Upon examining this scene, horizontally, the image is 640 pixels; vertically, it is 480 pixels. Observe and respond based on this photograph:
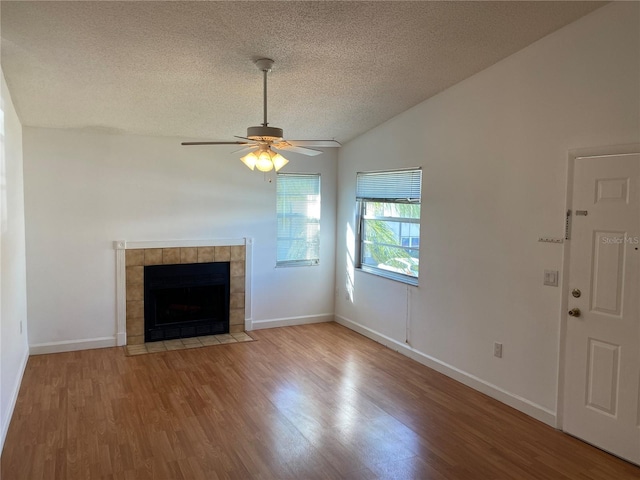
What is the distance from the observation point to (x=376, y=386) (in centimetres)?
424

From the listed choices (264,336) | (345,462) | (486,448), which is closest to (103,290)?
(264,336)

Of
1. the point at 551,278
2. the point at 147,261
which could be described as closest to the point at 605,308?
the point at 551,278

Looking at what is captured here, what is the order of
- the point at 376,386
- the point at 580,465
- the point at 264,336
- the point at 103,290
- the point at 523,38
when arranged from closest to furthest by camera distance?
the point at 580,465 < the point at 523,38 < the point at 376,386 < the point at 103,290 < the point at 264,336

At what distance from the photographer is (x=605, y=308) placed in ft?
10.4

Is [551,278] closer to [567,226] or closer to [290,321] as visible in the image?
[567,226]

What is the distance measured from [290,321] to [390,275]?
5.19ft

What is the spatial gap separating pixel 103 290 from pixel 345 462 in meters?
3.42

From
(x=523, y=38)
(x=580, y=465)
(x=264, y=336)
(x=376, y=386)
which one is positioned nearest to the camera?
(x=580, y=465)

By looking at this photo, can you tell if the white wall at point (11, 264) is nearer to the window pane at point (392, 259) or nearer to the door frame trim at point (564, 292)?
the window pane at point (392, 259)

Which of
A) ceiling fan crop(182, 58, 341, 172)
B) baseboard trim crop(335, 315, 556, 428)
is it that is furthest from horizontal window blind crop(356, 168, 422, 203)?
ceiling fan crop(182, 58, 341, 172)

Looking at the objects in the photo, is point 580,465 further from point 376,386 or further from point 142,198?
point 142,198

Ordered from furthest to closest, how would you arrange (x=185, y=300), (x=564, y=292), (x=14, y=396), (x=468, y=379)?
(x=185, y=300), (x=468, y=379), (x=14, y=396), (x=564, y=292)

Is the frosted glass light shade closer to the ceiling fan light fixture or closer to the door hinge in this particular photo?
the ceiling fan light fixture

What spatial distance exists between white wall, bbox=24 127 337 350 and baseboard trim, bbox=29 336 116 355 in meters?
0.03
